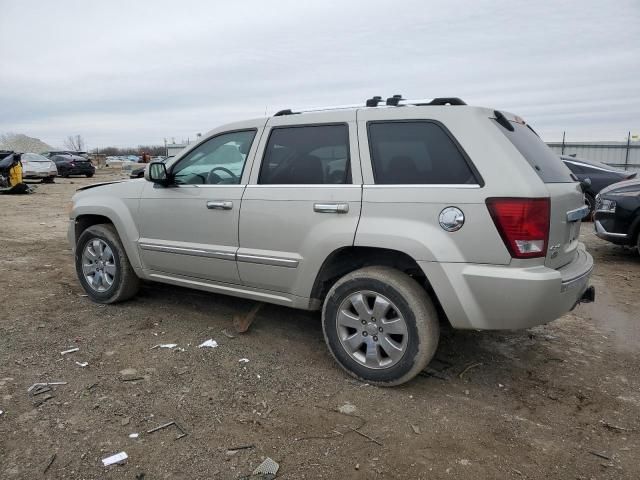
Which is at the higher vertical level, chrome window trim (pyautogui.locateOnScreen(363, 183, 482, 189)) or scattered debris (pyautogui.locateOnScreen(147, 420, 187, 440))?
chrome window trim (pyautogui.locateOnScreen(363, 183, 482, 189))

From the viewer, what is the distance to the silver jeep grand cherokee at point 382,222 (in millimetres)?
2953

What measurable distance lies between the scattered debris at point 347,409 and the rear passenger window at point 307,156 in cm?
150

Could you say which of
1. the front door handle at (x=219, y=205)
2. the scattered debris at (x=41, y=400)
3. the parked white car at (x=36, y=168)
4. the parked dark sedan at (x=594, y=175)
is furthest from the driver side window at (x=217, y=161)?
the parked white car at (x=36, y=168)

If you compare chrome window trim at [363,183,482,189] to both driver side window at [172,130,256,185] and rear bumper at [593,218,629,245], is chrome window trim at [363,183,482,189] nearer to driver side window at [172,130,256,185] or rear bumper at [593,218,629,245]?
driver side window at [172,130,256,185]

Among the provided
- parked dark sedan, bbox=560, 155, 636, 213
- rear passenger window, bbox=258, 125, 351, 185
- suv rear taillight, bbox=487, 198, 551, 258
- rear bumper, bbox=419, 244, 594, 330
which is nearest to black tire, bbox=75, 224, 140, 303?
rear passenger window, bbox=258, 125, 351, 185

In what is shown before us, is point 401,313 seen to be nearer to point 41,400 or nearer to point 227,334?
point 227,334

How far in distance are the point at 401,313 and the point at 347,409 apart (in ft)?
2.29

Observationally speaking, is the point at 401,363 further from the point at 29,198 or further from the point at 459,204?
the point at 29,198

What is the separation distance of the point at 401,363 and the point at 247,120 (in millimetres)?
2323

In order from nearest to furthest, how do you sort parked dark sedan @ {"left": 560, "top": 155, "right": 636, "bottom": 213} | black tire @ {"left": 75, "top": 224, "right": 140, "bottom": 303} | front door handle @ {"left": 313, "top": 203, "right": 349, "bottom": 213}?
front door handle @ {"left": 313, "top": 203, "right": 349, "bottom": 213}, black tire @ {"left": 75, "top": 224, "right": 140, "bottom": 303}, parked dark sedan @ {"left": 560, "top": 155, "right": 636, "bottom": 213}

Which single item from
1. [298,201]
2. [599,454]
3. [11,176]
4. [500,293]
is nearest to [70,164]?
[11,176]

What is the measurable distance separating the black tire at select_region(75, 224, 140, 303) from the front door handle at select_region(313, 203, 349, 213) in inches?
91.5

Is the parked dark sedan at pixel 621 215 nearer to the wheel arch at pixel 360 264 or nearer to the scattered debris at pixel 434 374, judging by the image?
the wheel arch at pixel 360 264

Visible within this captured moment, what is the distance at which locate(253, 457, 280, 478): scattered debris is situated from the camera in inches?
98.7
